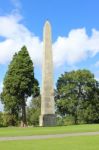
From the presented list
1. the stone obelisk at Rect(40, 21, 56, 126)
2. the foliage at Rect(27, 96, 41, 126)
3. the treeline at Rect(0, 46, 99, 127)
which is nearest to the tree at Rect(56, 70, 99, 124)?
the treeline at Rect(0, 46, 99, 127)

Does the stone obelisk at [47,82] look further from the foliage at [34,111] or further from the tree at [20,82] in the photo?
the foliage at [34,111]

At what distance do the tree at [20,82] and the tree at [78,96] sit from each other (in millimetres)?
16565

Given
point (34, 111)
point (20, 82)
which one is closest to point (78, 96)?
point (20, 82)

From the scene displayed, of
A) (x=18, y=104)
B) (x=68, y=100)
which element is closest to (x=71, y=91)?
(x=68, y=100)

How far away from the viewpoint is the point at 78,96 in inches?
3300

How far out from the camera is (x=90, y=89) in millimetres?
82750

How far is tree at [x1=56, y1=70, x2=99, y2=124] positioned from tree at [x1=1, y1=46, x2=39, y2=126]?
1657 centimetres

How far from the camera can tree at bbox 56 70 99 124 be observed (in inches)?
3231

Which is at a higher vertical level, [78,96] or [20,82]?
[78,96]

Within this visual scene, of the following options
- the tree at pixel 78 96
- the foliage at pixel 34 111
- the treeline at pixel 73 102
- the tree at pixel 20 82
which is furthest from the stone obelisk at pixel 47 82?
the foliage at pixel 34 111

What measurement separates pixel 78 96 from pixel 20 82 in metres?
21.3

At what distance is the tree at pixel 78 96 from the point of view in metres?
82.1

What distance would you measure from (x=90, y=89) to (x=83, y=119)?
5699mm

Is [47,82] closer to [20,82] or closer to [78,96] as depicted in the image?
[20,82]
